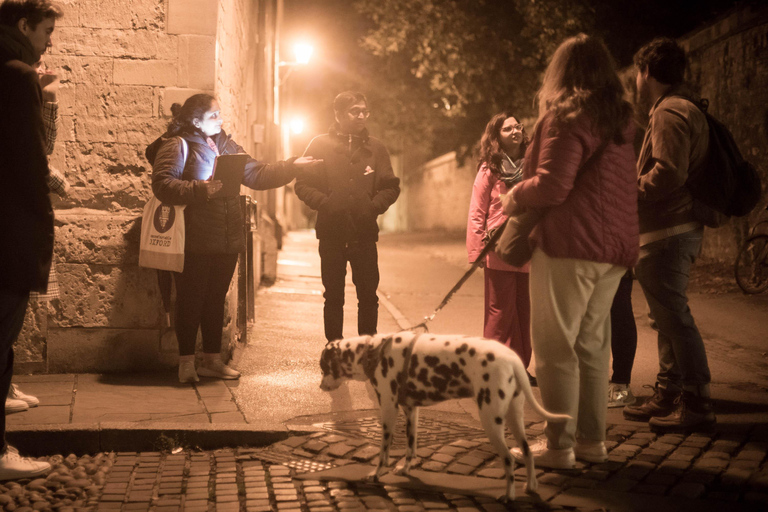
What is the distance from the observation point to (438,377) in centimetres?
386

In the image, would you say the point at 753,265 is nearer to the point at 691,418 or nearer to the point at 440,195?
the point at 691,418

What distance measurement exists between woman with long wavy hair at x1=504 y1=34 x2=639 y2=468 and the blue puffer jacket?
248 centimetres

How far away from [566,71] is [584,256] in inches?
36.5

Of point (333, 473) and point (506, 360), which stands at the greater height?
point (506, 360)

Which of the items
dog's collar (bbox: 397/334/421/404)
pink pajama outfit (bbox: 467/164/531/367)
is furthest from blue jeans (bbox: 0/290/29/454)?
pink pajama outfit (bbox: 467/164/531/367)

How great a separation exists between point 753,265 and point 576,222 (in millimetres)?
7744

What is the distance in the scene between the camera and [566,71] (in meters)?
4.32

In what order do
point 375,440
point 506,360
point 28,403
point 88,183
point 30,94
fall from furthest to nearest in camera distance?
point 88,183 → point 28,403 → point 375,440 → point 30,94 → point 506,360

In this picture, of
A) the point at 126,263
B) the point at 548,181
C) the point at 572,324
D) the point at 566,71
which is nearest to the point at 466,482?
the point at 572,324

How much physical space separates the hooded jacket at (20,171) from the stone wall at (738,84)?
10.7 meters

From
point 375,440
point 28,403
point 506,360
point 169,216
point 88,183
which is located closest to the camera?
point 506,360

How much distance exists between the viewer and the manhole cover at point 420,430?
4902 mm

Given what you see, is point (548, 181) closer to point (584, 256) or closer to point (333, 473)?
point (584, 256)

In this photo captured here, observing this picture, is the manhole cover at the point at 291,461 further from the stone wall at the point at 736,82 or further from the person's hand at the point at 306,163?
the stone wall at the point at 736,82
